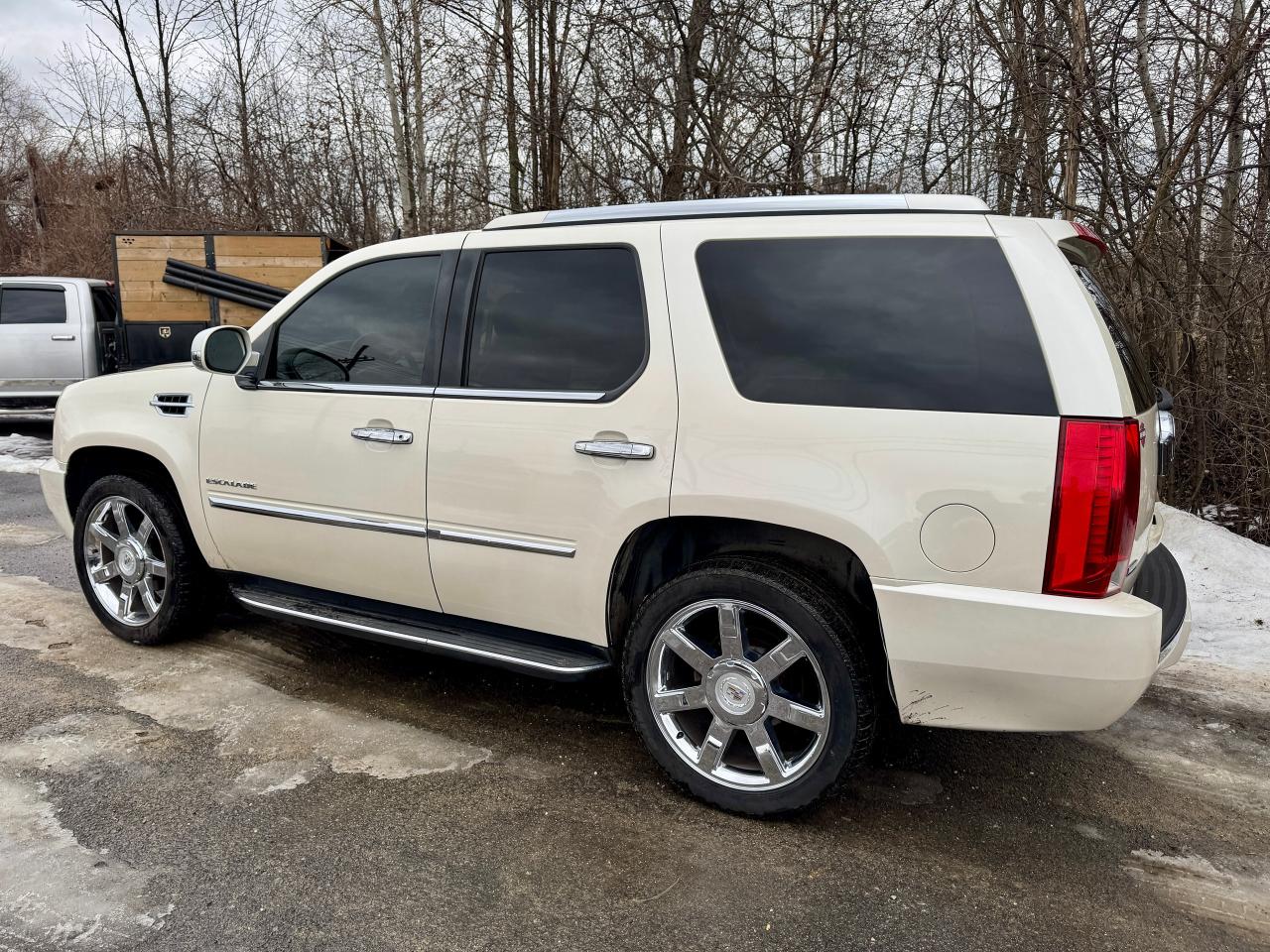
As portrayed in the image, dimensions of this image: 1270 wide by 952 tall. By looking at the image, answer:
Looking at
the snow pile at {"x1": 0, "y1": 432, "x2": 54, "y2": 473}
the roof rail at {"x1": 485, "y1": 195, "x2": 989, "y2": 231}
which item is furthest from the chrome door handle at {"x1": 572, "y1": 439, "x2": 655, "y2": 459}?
the snow pile at {"x1": 0, "y1": 432, "x2": 54, "y2": 473}

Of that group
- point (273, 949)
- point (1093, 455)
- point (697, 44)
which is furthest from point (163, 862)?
point (697, 44)

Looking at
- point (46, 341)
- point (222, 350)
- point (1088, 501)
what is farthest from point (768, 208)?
point (46, 341)

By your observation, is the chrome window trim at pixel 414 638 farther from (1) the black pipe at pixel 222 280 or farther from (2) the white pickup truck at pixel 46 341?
(2) the white pickup truck at pixel 46 341

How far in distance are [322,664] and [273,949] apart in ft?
6.54

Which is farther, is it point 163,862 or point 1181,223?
point 1181,223

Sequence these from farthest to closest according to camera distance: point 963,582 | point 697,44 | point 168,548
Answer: point 697,44 < point 168,548 < point 963,582

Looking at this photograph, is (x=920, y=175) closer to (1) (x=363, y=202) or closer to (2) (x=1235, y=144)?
(2) (x=1235, y=144)

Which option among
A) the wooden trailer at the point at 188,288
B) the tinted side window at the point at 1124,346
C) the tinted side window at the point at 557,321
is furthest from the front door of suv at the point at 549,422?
the wooden trailer at the point at 188,288

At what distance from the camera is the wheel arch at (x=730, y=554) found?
2803mm

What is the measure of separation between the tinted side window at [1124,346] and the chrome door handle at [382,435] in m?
2.27

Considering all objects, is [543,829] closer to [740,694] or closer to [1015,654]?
[740,694]

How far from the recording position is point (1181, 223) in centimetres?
597

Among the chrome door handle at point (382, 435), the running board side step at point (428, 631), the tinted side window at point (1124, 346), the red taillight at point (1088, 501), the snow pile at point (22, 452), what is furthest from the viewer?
the snow pile at point (22, 452)

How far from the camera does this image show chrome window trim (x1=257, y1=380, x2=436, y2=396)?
3.36 meters
